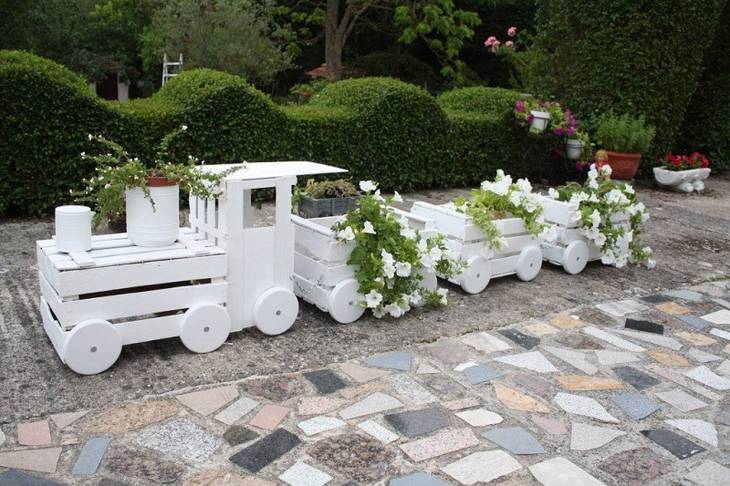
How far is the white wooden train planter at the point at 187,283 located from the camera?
334 centimetres

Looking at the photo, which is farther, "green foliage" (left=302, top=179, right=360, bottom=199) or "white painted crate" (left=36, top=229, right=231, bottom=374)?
"green foliage" (left=302, top=179, right=360, bottom=199)

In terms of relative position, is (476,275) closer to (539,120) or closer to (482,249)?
(482,249)

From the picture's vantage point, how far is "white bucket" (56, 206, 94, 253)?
11.4 feet

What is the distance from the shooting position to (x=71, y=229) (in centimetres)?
348

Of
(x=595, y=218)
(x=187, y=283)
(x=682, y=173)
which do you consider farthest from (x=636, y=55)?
(x=187, y=283)

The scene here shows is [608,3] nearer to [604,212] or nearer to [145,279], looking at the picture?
[604,212]

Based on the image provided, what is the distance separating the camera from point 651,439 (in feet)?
10.4

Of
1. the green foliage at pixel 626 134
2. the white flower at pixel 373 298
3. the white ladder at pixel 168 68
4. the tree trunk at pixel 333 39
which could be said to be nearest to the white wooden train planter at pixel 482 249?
the white flower at pixel 373 298

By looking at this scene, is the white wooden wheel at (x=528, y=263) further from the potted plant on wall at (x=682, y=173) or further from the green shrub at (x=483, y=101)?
the potted plant on wall at (x=682, y=173)

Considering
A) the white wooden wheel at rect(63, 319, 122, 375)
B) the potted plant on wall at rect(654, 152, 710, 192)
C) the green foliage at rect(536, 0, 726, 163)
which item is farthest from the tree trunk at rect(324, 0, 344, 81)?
the white wooden wheel at rect(63, 319, 122, 375)

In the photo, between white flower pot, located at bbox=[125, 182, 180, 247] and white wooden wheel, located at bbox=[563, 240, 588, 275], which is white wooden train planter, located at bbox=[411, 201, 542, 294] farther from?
white flower pot, located at bbox=[125, 182, 180, 247]

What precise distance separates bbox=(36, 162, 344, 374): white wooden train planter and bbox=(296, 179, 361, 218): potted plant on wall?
1.50 feet

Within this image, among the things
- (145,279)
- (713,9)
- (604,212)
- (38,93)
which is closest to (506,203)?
(604,212)

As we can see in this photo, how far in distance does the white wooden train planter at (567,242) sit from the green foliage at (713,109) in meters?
7.03
